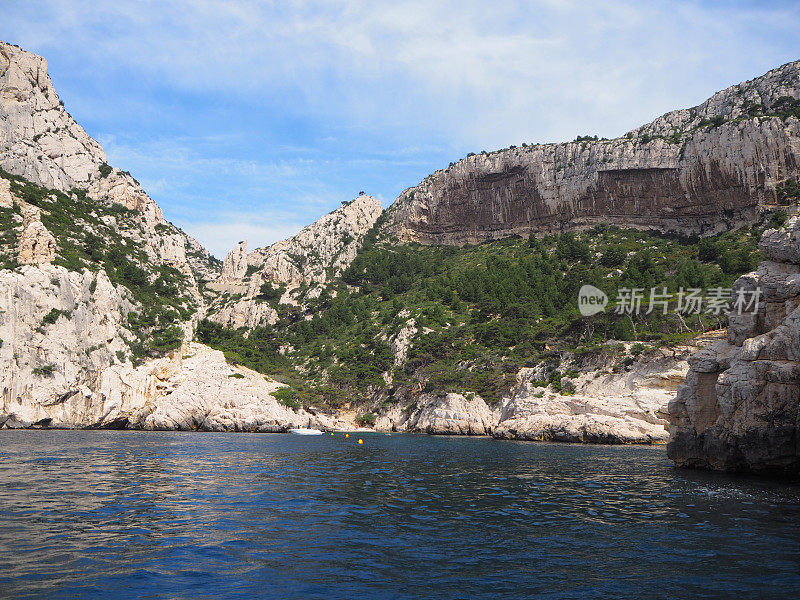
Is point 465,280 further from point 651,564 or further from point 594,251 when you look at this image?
point 651,564

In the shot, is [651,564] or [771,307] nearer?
[651,564]

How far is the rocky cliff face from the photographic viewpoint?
94125 millimetres

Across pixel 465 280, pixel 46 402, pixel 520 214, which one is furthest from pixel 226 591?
pixel 520 214

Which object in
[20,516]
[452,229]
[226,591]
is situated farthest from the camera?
[452,229]

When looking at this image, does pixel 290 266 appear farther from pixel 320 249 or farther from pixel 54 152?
pixel 54 152

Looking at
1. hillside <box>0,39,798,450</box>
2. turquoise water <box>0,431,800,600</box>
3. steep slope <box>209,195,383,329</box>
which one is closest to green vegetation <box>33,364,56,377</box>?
hillside <box>0,39,798,450</box>

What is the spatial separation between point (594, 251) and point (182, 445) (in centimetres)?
8524

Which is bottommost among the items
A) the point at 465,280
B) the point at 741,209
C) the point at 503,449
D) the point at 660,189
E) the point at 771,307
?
the point at 503,449

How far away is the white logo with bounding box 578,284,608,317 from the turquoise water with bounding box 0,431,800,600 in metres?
49.8

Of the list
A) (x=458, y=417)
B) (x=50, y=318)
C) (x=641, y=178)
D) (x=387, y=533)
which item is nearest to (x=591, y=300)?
(x=458, y=417)

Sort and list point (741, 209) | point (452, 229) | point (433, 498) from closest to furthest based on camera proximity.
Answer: point (433, 498)
point (741, 209)
point (452, 229)

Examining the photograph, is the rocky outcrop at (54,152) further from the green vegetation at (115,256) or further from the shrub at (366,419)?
the shrub at (366,419)

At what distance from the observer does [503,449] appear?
153 ft

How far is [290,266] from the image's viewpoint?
130 meters
